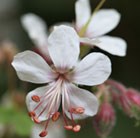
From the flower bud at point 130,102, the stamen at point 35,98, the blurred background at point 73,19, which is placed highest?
the stamen at point 35,98

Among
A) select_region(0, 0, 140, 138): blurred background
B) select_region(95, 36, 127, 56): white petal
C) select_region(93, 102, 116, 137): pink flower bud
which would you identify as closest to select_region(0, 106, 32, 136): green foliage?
select_region(93, 102, 116, 137): pink flower bud

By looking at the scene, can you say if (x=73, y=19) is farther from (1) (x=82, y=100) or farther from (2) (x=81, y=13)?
(1) (x=82, y=100)

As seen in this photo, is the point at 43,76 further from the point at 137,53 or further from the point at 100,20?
the point at 137,53

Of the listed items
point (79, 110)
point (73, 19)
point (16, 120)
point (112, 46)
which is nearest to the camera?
point (79, 110)

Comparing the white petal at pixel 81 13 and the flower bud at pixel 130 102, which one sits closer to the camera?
the flower bud at pixel 130 102

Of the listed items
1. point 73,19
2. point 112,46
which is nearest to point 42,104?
point 112,46

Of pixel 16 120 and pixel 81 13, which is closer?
pixel 81 13

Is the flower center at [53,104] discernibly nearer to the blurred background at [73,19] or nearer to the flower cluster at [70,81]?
the flower cluster at [70,81]

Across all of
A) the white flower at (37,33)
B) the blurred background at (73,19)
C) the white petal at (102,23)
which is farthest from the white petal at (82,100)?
the blurred background at (73,19)
